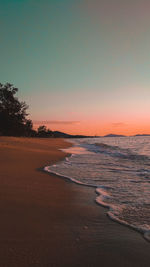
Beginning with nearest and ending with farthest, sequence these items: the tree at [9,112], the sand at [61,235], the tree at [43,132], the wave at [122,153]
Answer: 1. the sand at [61,235]
2. the wave at [122,153]
3. the tree at [9,112]
4. the tree at [43,132]

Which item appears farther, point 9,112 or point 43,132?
point 43,132

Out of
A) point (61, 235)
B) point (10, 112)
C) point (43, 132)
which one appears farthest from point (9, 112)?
point (61, 235)

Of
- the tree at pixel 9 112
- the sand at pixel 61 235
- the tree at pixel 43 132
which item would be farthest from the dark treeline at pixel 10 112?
the sand at pixel 61 235

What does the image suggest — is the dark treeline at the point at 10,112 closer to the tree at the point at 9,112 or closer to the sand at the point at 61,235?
the tree at the point at 9,112

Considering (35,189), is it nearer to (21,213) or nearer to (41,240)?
(21,213)

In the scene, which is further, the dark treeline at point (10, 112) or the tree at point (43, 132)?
the tree at point (43, 132)

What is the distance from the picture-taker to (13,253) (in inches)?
75.0

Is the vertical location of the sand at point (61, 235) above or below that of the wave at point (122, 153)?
above

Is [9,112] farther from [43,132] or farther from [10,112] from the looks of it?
[43,132]

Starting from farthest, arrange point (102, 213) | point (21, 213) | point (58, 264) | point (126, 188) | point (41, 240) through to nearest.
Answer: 1. point (126, 188)
2. point (102, 213)
3. point (21, 213)
4. point (41, 240)
5. point (58, 264)

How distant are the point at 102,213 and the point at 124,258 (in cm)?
122

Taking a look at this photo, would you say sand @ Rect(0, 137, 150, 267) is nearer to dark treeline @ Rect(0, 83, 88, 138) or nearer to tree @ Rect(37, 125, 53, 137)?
dark treeline @ Rect(0, 83, 88, 138)

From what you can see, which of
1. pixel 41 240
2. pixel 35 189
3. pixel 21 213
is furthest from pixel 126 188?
pixel 41 240

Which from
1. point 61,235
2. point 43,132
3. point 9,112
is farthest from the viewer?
point 43,132
